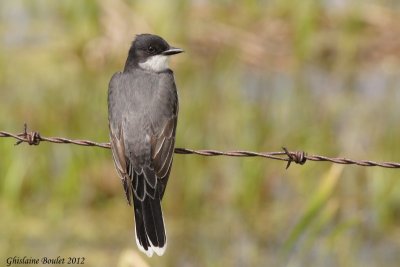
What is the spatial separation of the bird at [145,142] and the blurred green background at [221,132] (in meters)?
0.26

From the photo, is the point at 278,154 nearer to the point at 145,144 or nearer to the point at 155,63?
the point at 145,144

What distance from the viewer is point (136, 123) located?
729 centimetres

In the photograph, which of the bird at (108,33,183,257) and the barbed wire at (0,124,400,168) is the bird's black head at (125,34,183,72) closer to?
the bird at (108,33,183,257)

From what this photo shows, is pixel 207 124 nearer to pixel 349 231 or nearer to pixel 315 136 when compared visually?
pixel 315 136

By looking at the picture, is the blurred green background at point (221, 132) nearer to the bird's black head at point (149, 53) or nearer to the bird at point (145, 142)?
the bird at point (145, 142)

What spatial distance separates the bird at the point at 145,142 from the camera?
7.09 m

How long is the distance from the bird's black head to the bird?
33 cm

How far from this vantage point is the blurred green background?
984cm

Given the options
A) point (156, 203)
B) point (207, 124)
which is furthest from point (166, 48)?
point (207, 124)

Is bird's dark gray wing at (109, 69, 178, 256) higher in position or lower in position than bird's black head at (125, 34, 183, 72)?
lower

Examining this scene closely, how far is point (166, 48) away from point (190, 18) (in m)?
6.61

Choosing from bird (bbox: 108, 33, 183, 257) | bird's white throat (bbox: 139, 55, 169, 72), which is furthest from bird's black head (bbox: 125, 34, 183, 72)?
bird (bbox: 108, 33, 183, 257)

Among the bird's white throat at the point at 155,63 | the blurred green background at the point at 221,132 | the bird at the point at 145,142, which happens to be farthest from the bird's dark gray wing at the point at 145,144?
the bird's white throat at the point at 155,63

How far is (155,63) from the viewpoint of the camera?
7996mm
